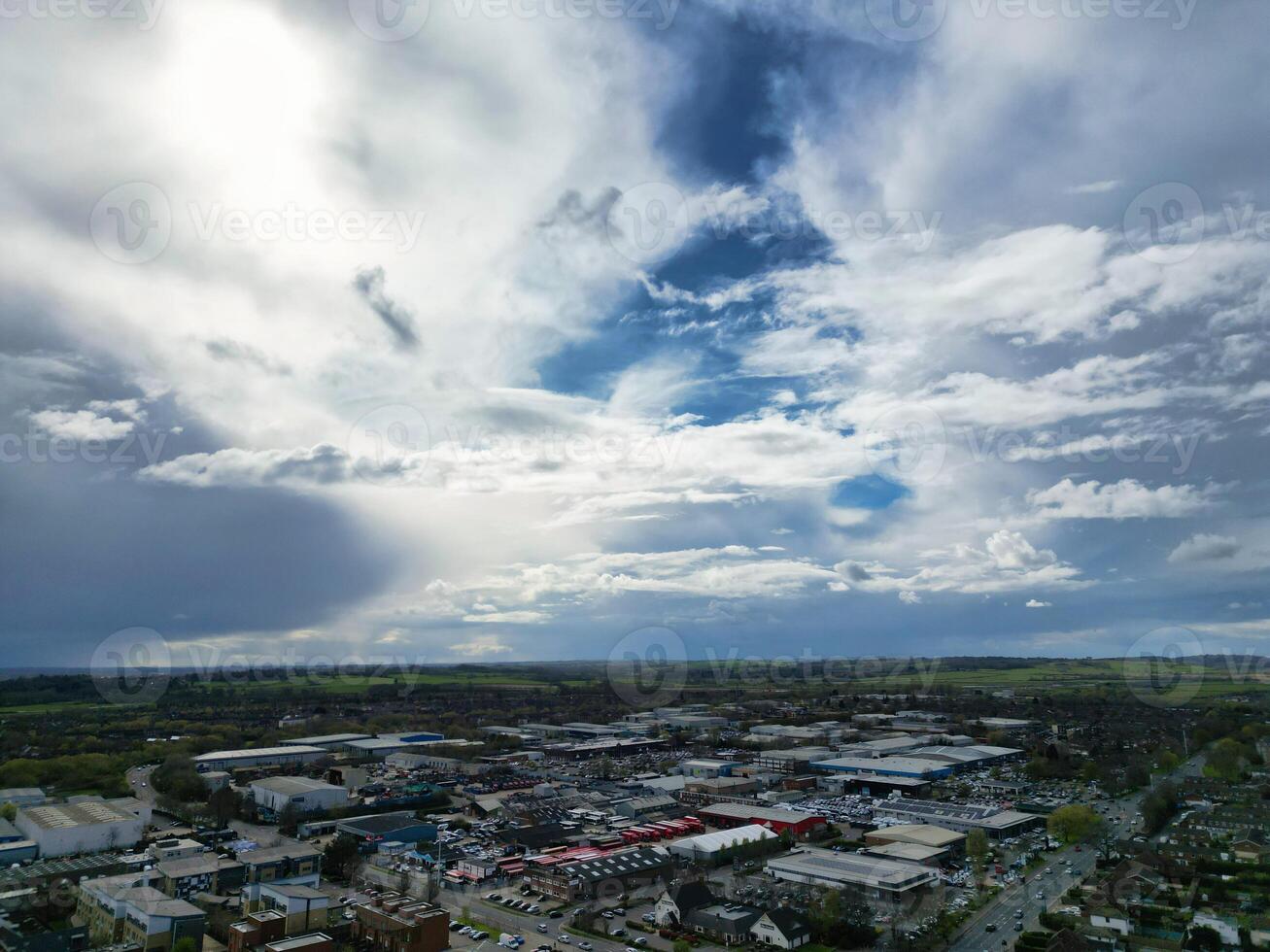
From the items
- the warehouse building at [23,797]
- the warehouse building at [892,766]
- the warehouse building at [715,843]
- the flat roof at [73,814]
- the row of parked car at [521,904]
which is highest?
the flat roof at [73,814]

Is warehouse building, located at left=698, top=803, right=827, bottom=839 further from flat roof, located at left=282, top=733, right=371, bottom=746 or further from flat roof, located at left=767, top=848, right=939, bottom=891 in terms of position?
flat roof, located at left=282, top=733, right=371, bottom=746

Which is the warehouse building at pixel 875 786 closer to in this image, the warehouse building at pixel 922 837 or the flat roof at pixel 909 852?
the warehouse building at pixel 922 837

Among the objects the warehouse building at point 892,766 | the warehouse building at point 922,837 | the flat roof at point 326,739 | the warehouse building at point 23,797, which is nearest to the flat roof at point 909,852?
the warehouse building at point 922,837

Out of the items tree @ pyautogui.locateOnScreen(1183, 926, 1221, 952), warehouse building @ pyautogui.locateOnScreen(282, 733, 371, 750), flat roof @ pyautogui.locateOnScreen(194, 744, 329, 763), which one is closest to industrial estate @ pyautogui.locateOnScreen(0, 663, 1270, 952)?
tree @ pyautogui.locateOnScreen(1183, 926, 1221, 952)

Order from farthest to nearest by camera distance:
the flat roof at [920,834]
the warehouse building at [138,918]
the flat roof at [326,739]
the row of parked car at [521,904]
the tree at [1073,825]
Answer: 1. the flat roof at [326,739]
2. the tree at [1073,825]
3. the flat roof at [920,834]
4. the row of parked car at [521,904]
5. the warehouse building at [138,918]

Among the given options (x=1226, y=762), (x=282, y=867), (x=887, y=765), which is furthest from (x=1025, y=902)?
(x=1226, y=762)

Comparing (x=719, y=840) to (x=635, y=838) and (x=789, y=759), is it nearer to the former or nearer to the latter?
(x=635, y=838)

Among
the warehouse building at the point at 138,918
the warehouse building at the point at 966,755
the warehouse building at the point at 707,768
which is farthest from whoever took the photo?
the warehouse building at the point at 966,755

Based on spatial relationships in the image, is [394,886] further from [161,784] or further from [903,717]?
[903,717]
